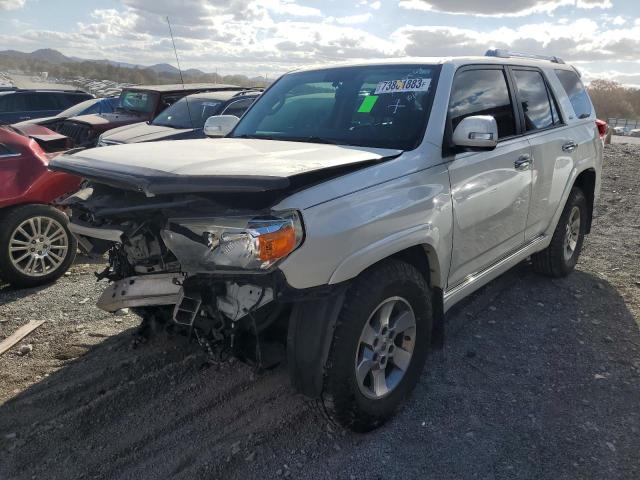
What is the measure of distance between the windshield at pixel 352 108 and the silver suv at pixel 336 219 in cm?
1

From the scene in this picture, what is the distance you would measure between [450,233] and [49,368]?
111 inches

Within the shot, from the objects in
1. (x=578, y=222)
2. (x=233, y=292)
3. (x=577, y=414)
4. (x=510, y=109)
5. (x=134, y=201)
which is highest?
(x=510, y=109)

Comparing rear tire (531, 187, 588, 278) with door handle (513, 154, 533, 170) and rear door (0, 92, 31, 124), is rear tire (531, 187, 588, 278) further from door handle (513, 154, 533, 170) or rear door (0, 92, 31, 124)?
rear door (0, 92, 31, 124)

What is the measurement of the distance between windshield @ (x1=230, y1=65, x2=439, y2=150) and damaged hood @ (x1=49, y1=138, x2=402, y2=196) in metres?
0.24

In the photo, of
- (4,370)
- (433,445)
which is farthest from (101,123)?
(433,445)

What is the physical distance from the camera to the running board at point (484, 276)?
344 centimetres

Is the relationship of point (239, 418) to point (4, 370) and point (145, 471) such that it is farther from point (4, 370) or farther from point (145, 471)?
point (4, 370)

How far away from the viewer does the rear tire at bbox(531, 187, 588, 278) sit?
16.4ft

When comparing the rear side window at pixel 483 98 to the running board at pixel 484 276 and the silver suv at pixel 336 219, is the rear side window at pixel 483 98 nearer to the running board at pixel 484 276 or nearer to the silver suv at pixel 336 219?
the silver suv at pixel 336 219

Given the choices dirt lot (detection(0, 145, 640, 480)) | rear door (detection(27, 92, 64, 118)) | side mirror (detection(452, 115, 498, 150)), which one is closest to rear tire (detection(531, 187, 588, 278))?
dirt lot (detection(0, 145, 640, 480))

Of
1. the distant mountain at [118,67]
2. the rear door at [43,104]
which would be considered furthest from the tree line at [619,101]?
the rear door at [43,104]

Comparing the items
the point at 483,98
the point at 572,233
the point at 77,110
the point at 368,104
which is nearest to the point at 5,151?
the point at 368,104

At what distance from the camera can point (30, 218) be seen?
5.04m

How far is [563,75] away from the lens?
5031 mm
